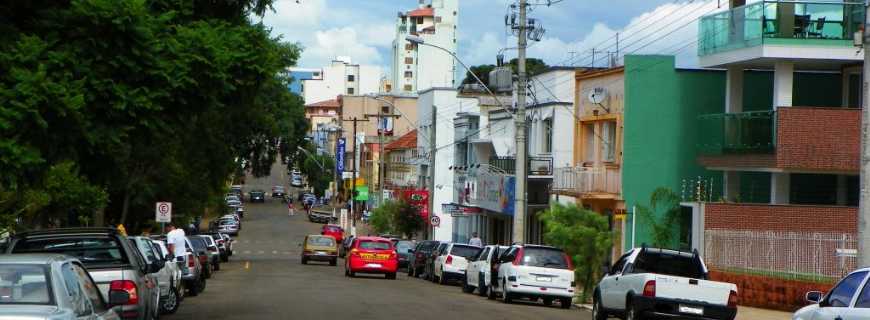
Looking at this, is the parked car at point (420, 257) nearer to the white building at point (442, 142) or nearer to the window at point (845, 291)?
the white building at point (442, 142)

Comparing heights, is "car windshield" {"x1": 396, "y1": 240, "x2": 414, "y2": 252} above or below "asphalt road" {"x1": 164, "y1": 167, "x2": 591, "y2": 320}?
below

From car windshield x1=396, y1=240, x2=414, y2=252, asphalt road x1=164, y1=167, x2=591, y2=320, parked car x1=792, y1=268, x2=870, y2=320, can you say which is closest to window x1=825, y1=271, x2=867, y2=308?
parked car x1=792, y1=268, x2=870, y2=320

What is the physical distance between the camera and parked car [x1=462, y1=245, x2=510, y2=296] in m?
34.2

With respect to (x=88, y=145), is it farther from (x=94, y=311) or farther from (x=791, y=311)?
(x=791, y=311)

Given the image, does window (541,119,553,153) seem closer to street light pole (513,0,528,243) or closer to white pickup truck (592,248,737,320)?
street light pole (513,0,528,243)

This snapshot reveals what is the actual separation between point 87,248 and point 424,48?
5613 inches

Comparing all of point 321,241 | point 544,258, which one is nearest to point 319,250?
point 321,241

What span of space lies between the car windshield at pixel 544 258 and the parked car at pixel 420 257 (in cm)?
1867

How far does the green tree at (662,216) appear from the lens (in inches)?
1593

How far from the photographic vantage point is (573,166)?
47812 mm

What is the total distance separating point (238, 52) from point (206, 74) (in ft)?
2.29

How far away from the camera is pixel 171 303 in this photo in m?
24.6

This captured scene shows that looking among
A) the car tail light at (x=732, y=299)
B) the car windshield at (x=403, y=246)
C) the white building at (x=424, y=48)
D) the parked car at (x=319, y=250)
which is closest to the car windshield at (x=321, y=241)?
the parked car at (x=319, y=250)

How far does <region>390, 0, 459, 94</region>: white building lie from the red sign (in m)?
79.7
